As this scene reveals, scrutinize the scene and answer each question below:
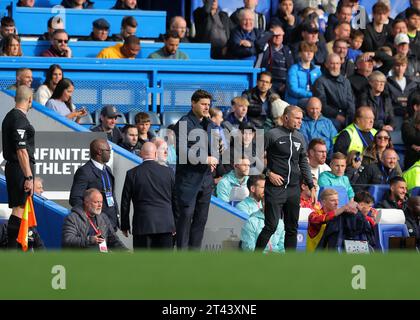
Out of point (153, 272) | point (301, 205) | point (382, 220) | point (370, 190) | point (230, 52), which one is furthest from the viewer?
point (230, 52)

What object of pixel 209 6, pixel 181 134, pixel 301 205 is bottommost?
pixel 301 205

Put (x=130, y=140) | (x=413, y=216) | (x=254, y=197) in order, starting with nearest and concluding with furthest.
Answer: (x=413, y=216) → (x=254, y=197) → (x=130, y=140)

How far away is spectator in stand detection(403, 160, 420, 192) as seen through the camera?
13.2m

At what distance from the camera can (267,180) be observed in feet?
35.4

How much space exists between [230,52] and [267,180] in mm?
4726

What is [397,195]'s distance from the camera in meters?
12.5

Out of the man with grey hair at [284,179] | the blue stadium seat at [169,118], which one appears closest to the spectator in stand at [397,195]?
the man with grey hair at [284,179]

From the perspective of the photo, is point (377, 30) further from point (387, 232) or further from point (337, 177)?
point (387, 232)

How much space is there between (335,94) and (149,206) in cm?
467

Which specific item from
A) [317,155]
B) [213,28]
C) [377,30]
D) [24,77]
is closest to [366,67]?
[377,30]

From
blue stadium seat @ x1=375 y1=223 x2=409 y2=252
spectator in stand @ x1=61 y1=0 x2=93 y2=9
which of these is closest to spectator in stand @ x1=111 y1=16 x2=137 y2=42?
spectator in stand @ x1=61 y1=0 x2=93 y2=9

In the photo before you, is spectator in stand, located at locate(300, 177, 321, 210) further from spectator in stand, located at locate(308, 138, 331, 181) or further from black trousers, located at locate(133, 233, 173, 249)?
black trousers, located at locate(133, 233, 173, 249)

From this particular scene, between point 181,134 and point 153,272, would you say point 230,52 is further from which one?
point 153,272

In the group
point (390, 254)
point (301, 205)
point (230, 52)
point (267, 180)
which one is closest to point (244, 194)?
point (301, 205)
